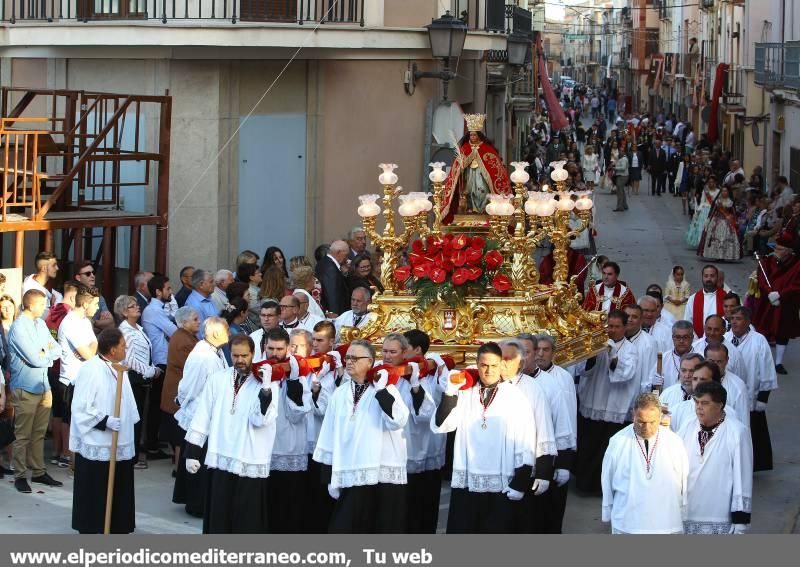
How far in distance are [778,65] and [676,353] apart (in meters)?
20.3

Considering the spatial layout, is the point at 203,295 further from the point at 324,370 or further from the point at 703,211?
the point at 703,211

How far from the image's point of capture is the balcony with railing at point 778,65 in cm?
2790

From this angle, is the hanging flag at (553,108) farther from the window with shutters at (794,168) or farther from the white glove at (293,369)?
the white glove at (293,369)

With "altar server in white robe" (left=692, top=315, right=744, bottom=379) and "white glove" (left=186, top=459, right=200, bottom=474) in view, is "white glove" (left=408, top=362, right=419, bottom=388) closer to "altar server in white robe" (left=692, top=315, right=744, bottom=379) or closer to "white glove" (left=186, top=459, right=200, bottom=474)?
"white glove" (left=186, top=459, right=200, bottom=474)

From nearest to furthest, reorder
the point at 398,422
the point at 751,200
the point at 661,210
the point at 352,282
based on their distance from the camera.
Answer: the point at 398,422
the point at 352,282
the point at 751,200
the point at 661,210

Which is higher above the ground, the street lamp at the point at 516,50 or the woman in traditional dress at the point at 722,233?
the street lamp at the point at 516,50

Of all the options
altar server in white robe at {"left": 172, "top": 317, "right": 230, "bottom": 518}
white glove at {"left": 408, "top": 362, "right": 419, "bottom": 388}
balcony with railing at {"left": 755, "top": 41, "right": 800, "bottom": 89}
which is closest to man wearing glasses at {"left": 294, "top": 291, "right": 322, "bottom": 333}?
altar server in white robe at {"left": 172, "top": 317, "right": 230, "bottom": 518}

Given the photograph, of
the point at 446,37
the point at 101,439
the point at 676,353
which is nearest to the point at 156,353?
the point at 101,439

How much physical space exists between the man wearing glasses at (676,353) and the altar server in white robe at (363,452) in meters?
2.69

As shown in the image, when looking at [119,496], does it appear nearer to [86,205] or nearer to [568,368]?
[568,368]

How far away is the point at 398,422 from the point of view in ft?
31.9

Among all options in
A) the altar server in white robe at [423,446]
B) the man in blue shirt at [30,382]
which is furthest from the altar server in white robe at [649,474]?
the man in blue shirt at [30,382]

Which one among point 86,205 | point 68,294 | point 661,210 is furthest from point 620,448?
point 661,210

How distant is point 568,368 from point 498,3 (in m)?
10.7
